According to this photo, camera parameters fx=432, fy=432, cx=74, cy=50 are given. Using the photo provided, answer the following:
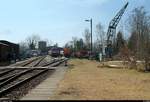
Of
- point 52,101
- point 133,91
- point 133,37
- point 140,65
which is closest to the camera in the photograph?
point 52,101

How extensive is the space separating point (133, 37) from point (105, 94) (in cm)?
2597

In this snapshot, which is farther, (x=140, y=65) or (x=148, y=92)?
(x=140, y=65)

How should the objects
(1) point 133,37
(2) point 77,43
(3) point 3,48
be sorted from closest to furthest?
(1) point 133,37 < (3) point 3,48 < (2) point 77,43

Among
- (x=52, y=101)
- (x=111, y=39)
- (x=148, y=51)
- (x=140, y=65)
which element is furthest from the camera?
(x=111, y=39)

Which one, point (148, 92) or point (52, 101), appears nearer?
point (52, 101)

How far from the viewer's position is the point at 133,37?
43.6 m

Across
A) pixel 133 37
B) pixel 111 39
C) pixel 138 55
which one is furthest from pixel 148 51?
pixel 111 39

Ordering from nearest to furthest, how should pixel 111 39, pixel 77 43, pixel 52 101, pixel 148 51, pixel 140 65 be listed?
pixel 52 101, pixel 148 51, pixel 140 65, pixel 111 39, pixel 77 43

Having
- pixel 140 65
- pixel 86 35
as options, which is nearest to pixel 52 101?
pixel 140 65

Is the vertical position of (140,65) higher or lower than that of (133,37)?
lower

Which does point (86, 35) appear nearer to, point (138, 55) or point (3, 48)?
point (3, 48)

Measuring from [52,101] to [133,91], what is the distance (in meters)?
5.34

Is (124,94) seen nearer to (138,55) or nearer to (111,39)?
(138,55)

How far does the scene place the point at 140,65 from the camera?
132 ft
